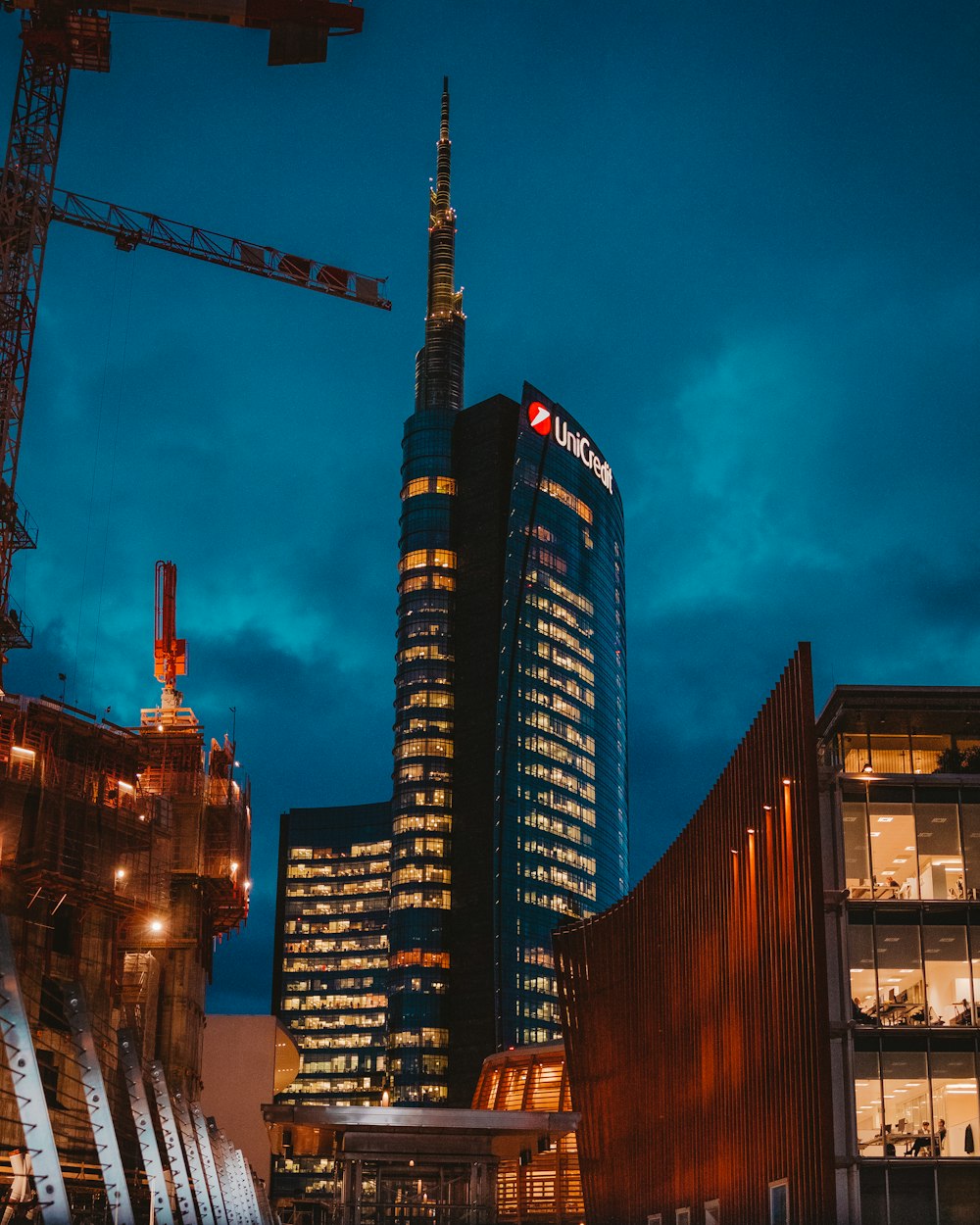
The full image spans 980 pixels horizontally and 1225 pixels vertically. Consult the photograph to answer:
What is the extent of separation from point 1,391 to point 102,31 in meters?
20.0

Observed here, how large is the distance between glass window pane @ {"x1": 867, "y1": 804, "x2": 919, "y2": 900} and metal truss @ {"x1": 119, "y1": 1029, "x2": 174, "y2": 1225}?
2710 cm

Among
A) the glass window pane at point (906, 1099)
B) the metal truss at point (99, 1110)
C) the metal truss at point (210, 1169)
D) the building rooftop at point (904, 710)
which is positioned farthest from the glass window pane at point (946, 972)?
the metal truss at point (210, 1169)

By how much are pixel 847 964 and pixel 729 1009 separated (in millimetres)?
9320

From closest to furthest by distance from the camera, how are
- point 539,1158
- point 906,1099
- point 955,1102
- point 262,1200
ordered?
point 906,1099
point 955,1102
point 262,1200
point 539,1158

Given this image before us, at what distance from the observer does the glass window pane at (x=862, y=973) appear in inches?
1594

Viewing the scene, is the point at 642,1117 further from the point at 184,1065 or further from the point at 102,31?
the point at 102,31

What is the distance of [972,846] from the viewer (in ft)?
140

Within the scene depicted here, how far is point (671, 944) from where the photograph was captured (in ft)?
197

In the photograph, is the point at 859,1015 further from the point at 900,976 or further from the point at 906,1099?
the point at 906,1099

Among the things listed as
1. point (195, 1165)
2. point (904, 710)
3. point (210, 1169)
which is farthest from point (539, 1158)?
point (904, 710)

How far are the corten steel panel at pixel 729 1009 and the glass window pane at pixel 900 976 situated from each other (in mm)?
2309

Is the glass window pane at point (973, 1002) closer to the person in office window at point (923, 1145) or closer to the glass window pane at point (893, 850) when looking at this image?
the glass window pane at point (893, 850)

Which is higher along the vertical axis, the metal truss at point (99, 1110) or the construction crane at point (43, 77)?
the construction crane at point (43, 77)

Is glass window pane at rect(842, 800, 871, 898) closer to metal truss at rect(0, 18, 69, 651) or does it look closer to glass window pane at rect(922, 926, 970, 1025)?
glass window pane at rect(922, 926, 970, 1025)
